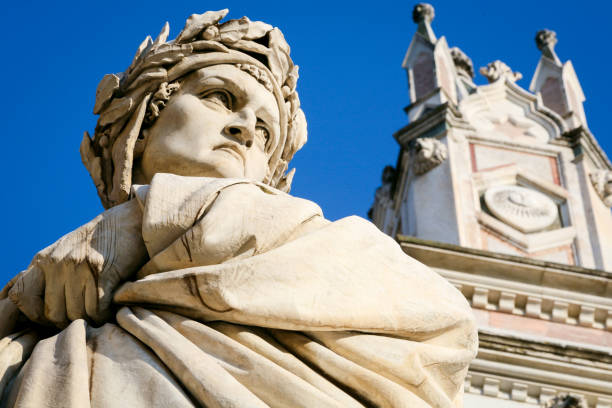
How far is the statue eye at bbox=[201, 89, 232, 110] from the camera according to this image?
3.03 metres

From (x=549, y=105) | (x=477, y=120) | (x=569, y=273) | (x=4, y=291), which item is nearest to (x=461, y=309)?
(x=4, y=291)

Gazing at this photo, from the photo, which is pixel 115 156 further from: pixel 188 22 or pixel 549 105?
pixel 549 105

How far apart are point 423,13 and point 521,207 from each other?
4.98 m

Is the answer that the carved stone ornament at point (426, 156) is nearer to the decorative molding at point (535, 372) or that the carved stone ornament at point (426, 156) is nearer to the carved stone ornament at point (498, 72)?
the carved stone ornament at point (498, 72)

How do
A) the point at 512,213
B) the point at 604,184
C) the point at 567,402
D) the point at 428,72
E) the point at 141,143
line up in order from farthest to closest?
1. the point at 428,72
2. the point at 604,184
3. the point at 512,213
4. the point at 567,402
5. the point at 141,143

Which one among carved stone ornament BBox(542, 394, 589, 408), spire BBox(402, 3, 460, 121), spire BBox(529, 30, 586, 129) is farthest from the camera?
spire BBox(529, 30, 586, 129)

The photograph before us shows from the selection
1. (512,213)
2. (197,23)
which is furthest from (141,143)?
(512,213)

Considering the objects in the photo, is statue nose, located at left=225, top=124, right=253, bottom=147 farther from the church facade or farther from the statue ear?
the church facade

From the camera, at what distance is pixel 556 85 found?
63.7 ft

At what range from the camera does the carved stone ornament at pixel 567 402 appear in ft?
40.2

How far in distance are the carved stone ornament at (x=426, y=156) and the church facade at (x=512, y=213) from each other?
20 mm

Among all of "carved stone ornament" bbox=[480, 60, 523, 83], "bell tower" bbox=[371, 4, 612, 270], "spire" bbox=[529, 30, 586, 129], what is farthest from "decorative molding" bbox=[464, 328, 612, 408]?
"carved stone ornament" bbox=[480, 60, 523, 83]

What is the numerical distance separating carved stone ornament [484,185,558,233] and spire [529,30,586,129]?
1903 mm

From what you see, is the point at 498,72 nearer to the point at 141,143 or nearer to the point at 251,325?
the point at 141,143
